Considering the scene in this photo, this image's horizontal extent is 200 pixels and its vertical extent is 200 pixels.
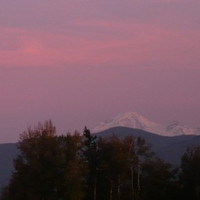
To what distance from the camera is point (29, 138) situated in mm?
72812

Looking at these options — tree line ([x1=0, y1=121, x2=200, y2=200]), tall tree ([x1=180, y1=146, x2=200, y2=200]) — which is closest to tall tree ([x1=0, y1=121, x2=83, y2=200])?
tree line ([x1=0, y1=121, x2=200, y2=200])

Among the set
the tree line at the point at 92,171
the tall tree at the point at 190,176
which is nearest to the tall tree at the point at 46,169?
the tree line at the point at 92,171

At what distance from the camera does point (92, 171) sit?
73000 mm

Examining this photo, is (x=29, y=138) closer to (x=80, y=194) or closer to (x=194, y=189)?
(x=80, y=194)

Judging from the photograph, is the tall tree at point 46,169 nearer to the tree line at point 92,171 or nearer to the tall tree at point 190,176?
the tree line at point 92,171

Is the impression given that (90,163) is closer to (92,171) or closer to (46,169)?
(92,171)

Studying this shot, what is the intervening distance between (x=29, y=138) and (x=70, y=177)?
6.07m

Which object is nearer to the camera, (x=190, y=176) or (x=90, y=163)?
(x=90, y=163)

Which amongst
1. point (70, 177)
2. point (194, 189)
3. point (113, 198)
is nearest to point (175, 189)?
point (194, 189)

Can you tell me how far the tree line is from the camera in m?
69.8

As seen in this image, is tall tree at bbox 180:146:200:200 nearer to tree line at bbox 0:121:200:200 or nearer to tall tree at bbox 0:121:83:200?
tree line at bbox 0:121:200:200

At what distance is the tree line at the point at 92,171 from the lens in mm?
69750

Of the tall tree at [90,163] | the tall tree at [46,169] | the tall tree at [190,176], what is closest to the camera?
the tall tree at [46,169]

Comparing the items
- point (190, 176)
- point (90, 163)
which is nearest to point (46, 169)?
point (90, 163)
